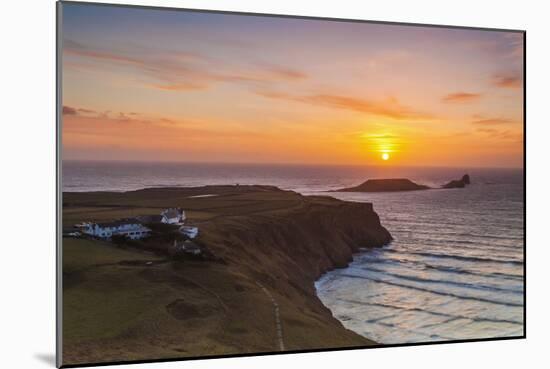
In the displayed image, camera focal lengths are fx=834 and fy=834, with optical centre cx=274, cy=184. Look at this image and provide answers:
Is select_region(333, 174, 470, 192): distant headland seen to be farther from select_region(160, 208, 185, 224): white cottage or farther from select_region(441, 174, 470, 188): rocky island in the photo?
select_region(160, 208, 185, 224): white cottage

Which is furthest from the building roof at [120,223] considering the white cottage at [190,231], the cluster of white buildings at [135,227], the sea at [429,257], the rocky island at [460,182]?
the rocky island at [460,182]

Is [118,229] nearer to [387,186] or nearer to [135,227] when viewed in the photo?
[135,227]

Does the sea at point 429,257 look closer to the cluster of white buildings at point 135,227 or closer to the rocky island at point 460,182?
the rocky island at point 460,182

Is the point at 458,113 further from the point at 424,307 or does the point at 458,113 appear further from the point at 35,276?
the point at 35,276

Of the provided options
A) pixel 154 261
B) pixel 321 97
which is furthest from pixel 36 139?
pixel 321 97

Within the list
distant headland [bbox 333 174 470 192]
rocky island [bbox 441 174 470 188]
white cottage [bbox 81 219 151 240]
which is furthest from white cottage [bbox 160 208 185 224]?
rocky island [bbox 441 174 470 188]
